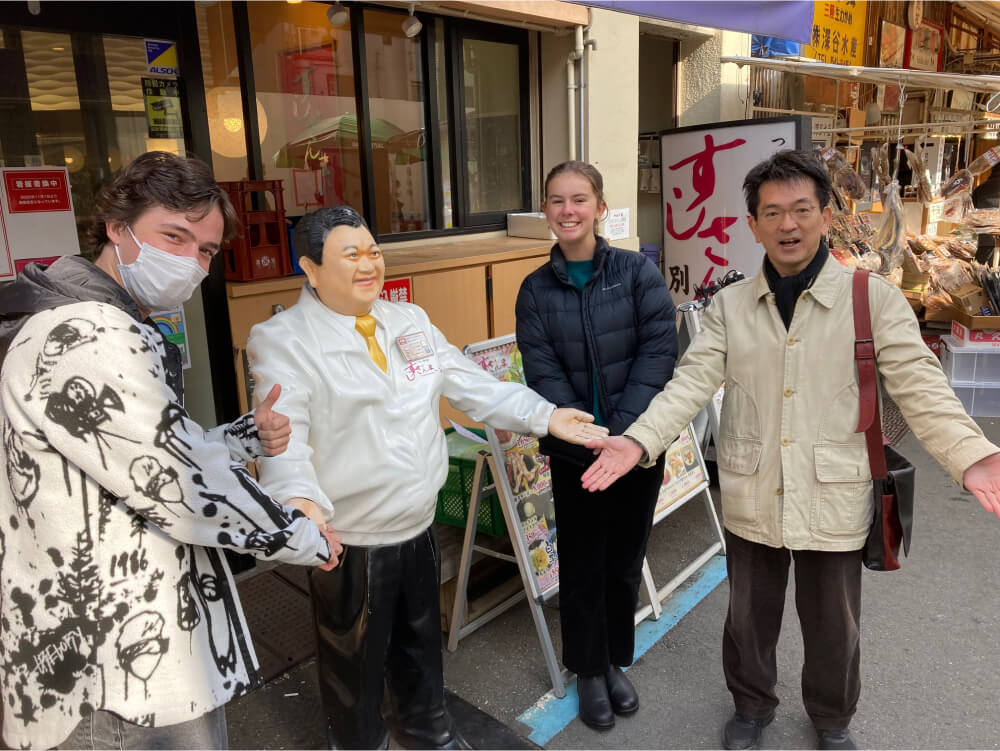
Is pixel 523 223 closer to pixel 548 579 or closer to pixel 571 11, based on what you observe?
pixel 571 11

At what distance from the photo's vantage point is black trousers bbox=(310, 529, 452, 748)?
7.55 ft

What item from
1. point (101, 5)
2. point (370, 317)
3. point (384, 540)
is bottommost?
point (384, 540)

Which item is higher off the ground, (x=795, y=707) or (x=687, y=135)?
(x=687, y=135)

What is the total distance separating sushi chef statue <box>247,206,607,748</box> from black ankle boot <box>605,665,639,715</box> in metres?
0.80

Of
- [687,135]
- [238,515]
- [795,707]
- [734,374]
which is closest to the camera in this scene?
[238,515]

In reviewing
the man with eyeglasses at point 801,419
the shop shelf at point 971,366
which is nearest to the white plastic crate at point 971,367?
the shop shelf at point 971,366

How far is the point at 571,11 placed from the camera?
16.2 feet

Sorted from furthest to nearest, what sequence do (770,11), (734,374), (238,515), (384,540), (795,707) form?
(770,11)
(795,707)
(734,374)
(384,540)
(238,515)

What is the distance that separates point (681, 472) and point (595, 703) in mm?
1506

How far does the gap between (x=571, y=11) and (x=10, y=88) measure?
3.39m

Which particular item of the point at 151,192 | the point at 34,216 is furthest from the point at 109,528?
the point at 34,216

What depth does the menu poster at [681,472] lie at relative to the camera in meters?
3.85

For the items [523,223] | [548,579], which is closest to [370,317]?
[548,579]

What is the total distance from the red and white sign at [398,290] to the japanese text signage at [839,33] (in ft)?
19.6
